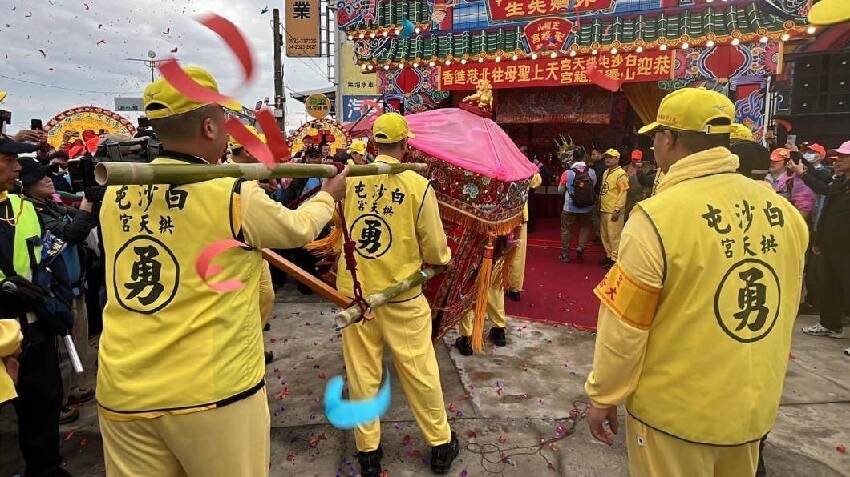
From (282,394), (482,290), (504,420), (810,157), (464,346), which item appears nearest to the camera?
(504,420)

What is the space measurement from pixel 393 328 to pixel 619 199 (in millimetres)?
5657

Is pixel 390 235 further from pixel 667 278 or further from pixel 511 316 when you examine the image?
pixel 511 316

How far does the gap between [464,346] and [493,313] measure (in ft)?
1.32

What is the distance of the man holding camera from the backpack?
651cm

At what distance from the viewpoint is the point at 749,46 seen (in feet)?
24.1

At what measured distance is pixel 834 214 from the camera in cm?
483

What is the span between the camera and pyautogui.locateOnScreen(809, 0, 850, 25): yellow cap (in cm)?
325

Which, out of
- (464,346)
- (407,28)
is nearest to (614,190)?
(464,346)

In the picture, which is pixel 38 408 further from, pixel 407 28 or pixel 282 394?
pixel 407 28

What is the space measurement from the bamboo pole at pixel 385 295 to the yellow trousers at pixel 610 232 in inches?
209

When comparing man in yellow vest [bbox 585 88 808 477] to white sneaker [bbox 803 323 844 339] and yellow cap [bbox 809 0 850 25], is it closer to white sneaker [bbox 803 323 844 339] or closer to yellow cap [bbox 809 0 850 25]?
Answer: yellow cap [bbox 809 0 850 25]

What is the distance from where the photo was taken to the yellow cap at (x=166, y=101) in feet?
5.04

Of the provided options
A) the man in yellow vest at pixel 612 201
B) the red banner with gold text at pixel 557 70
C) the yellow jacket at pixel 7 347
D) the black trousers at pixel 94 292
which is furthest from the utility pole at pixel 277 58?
the yellow jacket at pixel 7 347

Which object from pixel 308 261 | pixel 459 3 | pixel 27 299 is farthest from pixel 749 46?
pixel 27 299
